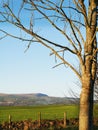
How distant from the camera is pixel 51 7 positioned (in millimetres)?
10133

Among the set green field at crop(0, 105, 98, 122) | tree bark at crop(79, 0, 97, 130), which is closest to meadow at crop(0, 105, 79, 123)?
green field at crop(0, 105, 98, 122)

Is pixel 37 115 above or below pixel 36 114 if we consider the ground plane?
below

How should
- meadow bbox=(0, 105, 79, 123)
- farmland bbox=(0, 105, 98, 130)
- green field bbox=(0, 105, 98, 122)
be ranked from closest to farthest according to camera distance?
farmland bbox=(0, 105, 98, 130), green field bbox=(0, 105, 98, 122), meadow bbox=(0, 105, 79, 123)

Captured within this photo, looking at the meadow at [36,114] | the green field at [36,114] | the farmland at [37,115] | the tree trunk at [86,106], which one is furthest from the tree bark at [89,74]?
the meadow at [36,114]

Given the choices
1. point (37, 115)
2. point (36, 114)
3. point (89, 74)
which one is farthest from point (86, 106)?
point (36, 114)

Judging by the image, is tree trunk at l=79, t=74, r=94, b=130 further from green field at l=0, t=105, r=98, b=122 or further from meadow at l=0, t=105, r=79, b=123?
meadow at l=0, t=105, r=79, b=123

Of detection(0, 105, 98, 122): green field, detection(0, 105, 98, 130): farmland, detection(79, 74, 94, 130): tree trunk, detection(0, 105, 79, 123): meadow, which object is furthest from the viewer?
detection(0, 105, 79, 123): meadow

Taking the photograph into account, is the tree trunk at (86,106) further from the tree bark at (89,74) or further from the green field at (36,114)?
the green field at (36,114)

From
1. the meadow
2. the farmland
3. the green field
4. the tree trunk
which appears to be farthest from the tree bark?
the meadow

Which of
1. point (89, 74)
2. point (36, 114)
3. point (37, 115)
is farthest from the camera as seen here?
point (36, 114)

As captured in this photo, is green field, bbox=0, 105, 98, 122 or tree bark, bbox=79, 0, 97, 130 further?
green field, bbox=0, 105, 98, 122

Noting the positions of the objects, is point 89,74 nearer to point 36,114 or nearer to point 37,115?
point 37,115

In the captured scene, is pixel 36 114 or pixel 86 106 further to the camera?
pixel 36 114

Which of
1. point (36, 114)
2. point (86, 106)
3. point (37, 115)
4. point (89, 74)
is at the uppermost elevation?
point (89, 74)
